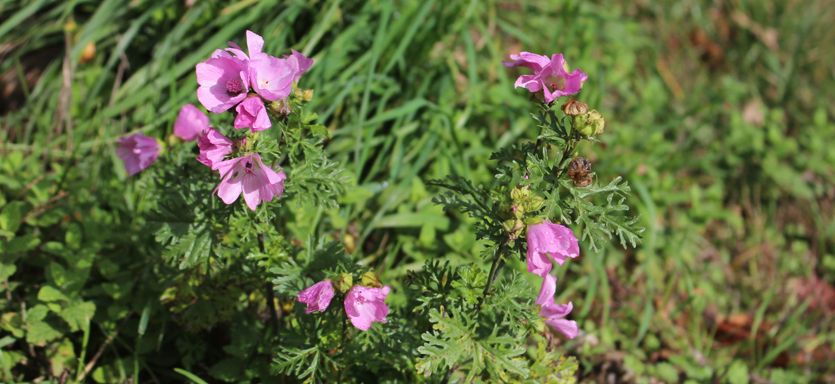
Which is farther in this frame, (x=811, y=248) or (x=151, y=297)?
(x=811, y=248)

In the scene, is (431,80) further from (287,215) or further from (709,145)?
(709,145)

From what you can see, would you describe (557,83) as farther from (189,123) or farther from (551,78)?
(189,123)

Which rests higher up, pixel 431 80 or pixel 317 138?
pixel 317 138

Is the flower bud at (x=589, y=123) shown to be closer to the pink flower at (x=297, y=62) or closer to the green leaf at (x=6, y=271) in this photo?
the pink flower at (x=297, y=62)

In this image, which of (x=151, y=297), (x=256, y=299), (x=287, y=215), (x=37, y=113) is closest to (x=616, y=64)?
(x=287, y=215)

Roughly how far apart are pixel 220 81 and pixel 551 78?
2.50 feet

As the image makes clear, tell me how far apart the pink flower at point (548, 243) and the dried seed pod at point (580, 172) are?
4.7 inches

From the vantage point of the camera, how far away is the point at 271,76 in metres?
1.19

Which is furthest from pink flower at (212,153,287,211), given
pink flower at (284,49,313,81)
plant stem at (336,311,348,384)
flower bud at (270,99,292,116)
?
plant stem at (336,311,348,384)

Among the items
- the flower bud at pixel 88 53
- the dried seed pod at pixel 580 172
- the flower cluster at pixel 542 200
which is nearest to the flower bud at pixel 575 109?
the flower cluster at pixel 542 200

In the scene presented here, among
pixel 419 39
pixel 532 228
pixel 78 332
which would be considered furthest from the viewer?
pixel 419 39

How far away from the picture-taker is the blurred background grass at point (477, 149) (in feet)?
7.14

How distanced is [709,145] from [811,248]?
77 centimetres

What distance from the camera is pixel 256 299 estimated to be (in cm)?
176
